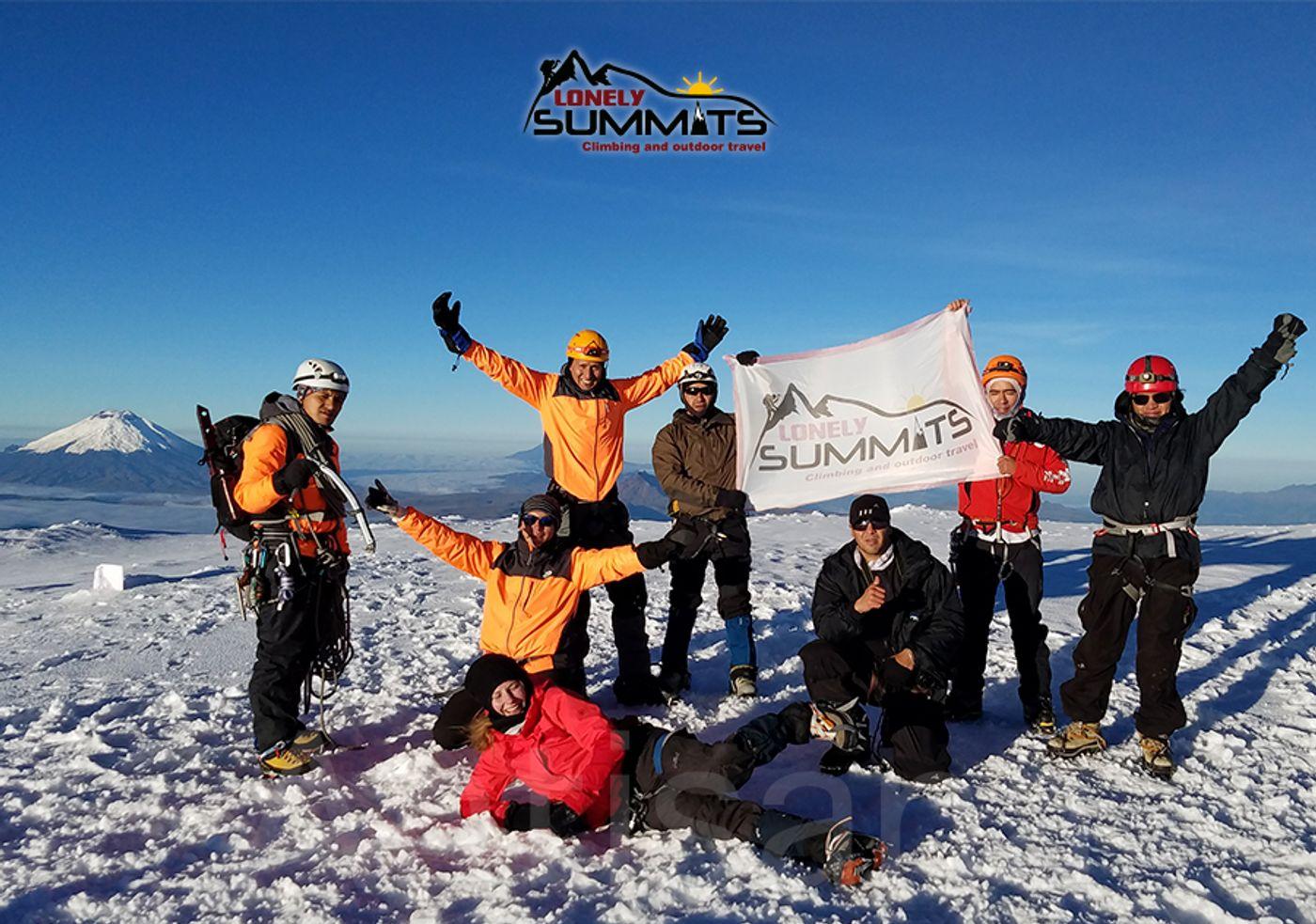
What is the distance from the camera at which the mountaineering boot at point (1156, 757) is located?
514 centimetres

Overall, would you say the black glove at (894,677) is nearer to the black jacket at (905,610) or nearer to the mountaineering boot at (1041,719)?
the black jacket at (905,610)

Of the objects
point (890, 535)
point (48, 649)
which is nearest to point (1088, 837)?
point (890, 535)

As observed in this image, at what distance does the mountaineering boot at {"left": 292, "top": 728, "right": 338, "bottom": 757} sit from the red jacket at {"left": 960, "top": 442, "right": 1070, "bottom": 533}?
5.19m

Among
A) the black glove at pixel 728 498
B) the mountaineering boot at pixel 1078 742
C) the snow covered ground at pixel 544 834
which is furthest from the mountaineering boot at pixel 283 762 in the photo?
the mountaineering boot at pixel 1078 742

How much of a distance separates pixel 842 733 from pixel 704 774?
902mm

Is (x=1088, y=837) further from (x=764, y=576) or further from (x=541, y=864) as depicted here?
(x=764, y=576)

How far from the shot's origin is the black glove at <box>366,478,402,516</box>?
5.14 metres

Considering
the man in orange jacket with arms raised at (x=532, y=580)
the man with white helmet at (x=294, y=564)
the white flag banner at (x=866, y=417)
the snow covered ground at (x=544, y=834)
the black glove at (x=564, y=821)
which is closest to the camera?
the snow covered ground at (x=544, y=834)

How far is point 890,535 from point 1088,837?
217cm

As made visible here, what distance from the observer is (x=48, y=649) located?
795 cm

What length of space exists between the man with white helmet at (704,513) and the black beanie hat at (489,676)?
1722 mm

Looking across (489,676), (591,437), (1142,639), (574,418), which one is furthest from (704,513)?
(1142,639)

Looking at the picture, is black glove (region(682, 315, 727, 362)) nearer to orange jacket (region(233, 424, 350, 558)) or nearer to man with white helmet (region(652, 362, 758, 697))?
man with white helmet (region(652, 362, 758, 697))

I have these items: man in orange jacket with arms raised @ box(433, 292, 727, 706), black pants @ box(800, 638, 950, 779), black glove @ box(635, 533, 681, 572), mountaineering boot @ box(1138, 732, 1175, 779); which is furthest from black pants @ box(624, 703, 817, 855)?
mountaineering boot @ box(1138, 732, 1175, 779)
